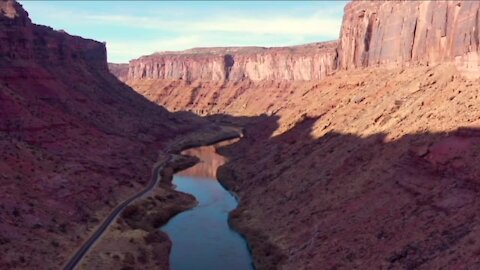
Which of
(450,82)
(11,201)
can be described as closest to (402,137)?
(450,82)

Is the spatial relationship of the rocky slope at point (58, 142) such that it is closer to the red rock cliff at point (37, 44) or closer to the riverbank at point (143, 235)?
the red rock cliff at point (37, 44)

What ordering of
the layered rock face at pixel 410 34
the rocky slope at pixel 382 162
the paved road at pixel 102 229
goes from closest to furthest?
the rocky slope at pixel 382 162 < the paved road at pixel 102 229 < the layered rock face at pixel 410 34

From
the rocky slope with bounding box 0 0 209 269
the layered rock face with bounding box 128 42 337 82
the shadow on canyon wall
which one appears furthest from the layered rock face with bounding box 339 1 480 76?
the layered rock face with bounding box 128 42 337 82

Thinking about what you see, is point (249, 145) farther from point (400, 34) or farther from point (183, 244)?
point (183, 244)

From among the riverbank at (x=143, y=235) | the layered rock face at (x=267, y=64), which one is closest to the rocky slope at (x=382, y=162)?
the riverbank at (x=143, y=235)

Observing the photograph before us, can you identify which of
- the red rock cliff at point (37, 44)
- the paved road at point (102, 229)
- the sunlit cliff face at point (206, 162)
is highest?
the red rock cliff at point (37, 44)

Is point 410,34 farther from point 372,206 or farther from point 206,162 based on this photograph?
point 206,162

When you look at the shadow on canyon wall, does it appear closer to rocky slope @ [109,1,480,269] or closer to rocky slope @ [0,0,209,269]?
rocky slope @ [109,1,480,269]
